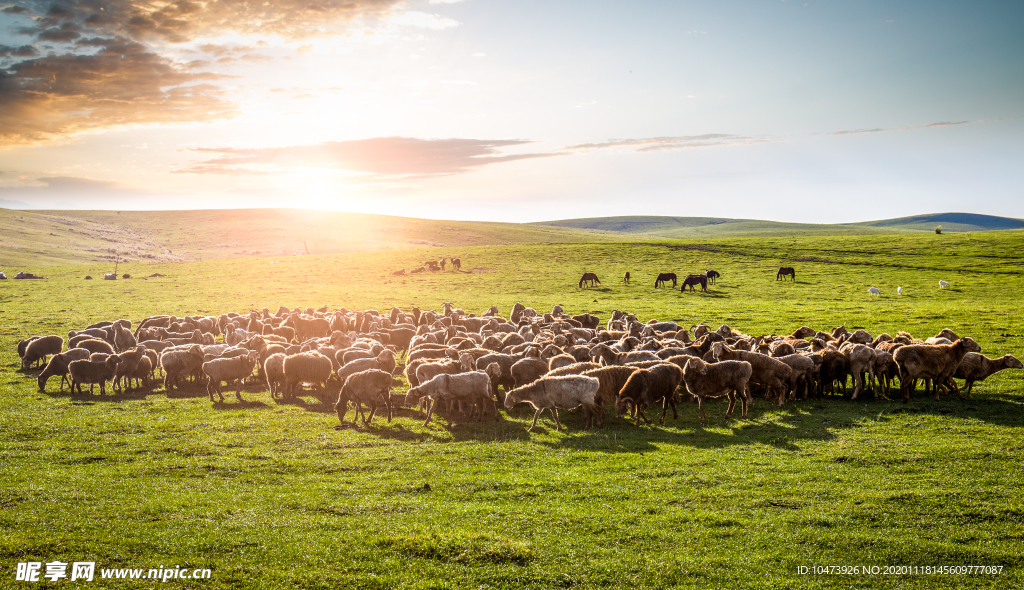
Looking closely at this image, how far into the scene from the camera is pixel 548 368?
1819 cm

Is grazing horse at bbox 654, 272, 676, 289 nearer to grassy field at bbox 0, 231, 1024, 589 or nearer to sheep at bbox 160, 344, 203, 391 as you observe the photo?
grassy field at bbox 0, 231, 1024, 589

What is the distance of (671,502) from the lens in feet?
34.5

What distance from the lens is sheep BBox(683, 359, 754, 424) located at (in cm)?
1623

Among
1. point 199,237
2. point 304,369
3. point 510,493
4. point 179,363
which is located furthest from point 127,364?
point 199,237

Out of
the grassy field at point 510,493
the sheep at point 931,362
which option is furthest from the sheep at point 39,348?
the sheep at point 931,362

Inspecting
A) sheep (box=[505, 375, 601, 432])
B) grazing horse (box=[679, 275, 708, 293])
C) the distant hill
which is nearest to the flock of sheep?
sheep (box=[505, 375, 601, 432])

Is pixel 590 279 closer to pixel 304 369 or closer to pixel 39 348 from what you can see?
pixel 304 369

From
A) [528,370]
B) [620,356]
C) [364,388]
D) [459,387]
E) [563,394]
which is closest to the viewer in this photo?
[563,394]

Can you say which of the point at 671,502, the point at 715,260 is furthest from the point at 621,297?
the point at 671,502

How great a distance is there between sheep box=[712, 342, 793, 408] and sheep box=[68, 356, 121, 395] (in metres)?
21.5

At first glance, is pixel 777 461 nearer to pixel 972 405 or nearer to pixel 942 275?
pixel 972 405

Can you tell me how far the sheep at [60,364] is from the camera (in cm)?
1970

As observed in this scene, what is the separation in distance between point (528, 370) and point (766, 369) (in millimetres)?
7604

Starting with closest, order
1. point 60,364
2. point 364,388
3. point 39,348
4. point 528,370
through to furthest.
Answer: point 364,388 → point 528,370 → point 60,364 → point 39,348
